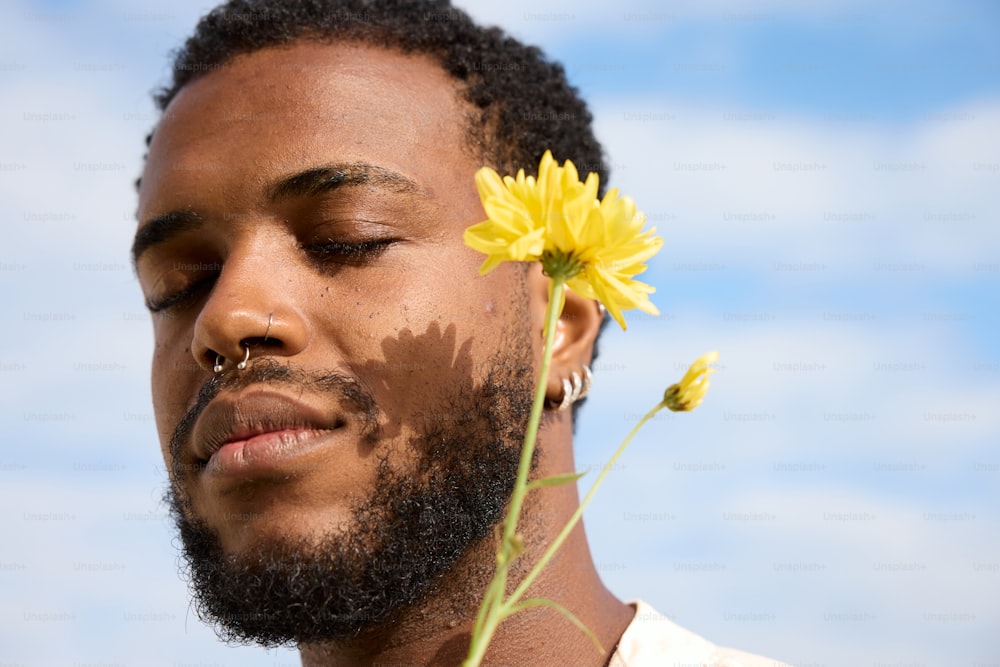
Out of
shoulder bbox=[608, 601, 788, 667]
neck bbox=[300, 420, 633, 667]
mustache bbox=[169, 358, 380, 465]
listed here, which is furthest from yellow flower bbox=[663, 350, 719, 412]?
shoulder bbox=[608, 601, 788, 667]

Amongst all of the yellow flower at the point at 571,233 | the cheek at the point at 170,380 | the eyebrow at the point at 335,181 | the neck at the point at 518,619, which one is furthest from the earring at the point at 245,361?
the yellow flower at the point at 571,233

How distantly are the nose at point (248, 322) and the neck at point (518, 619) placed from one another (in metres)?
0.82

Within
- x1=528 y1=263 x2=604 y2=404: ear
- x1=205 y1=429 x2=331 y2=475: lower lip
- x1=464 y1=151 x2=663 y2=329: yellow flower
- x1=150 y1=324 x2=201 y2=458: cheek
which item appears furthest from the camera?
x1=528 y1=263 x2=604 y2=404: ear

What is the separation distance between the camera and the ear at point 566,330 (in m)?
3.11

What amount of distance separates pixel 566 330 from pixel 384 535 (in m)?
0.98

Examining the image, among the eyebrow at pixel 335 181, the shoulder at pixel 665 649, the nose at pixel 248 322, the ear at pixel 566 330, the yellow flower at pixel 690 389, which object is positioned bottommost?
the shoulder at pixel 665 649

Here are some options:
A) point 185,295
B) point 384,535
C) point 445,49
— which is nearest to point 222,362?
point 185,295

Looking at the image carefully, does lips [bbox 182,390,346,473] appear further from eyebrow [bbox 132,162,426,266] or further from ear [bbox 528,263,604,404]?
ear [bbox 528,263,604,404]

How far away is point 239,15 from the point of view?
3467mm

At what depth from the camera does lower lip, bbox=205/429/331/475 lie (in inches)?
100

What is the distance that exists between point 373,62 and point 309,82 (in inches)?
9.3

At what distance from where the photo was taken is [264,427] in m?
2.58

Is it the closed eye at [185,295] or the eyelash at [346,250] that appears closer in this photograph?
the eyelash at [346,250]

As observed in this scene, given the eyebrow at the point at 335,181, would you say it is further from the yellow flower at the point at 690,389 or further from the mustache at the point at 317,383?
the yellow flower at the point at 690,389
